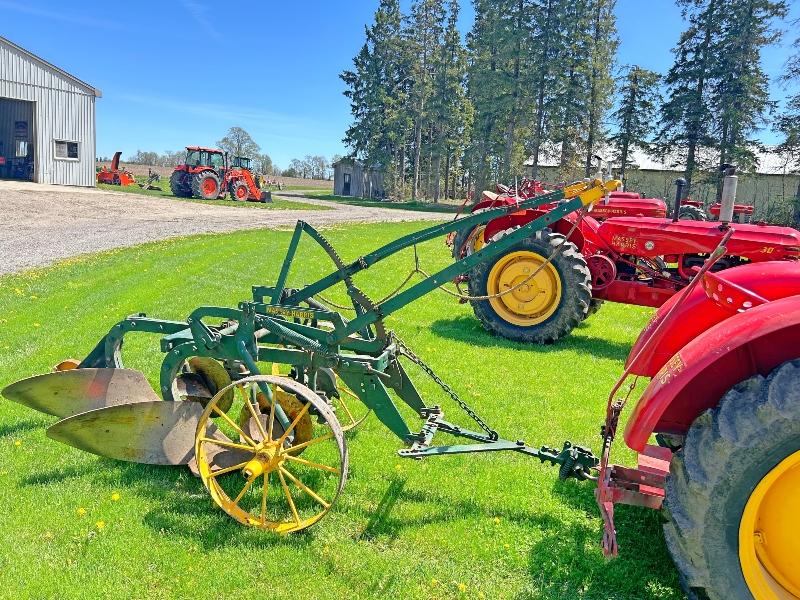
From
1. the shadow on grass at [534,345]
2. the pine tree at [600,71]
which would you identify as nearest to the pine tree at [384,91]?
the pine tree at [600,71]

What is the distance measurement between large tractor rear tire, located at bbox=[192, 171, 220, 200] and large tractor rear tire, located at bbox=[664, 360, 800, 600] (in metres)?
31.9

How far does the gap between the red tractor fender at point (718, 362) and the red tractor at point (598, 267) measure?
14.7 ft

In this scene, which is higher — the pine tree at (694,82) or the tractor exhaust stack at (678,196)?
the pine tree at (694,82)

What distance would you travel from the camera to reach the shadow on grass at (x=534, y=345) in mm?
7270

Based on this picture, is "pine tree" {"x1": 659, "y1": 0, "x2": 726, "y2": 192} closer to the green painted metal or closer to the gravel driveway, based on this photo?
the gravel driveway

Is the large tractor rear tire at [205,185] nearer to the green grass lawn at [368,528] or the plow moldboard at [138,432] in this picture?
the green grass lawn at [368,528]

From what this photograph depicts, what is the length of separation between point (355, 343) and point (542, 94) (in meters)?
35.0

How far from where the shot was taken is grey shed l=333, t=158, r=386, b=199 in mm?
50812

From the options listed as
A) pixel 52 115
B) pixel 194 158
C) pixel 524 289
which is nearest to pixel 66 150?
pixel 52 115

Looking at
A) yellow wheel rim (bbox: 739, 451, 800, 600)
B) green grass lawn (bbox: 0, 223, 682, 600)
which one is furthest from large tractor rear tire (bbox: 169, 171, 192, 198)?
yellow wheel rim (bbox: 739, 451, 800, 600)

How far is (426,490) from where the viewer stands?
3.86 meters

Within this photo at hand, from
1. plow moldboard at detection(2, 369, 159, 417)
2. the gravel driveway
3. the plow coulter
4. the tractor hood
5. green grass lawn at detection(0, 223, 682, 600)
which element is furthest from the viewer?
the gravel driveway

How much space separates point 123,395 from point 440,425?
2205 mm

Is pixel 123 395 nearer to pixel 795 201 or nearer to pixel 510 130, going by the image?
pixel 795 201
